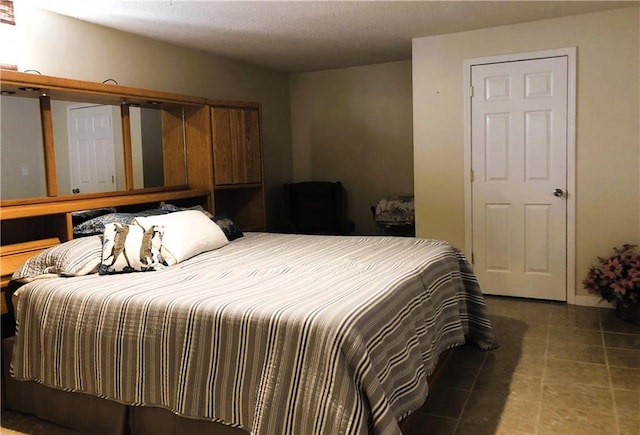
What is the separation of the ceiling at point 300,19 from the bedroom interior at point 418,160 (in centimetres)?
18

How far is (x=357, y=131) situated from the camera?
19.5ft

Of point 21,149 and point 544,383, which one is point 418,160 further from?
point 21,149

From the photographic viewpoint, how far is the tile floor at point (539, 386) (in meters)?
2.38

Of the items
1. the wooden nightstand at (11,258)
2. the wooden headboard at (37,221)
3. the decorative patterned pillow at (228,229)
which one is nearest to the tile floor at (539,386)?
the wooden nightstand at (11,258)

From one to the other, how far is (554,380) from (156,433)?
81.8 inches

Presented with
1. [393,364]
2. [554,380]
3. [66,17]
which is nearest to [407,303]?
[393,364]

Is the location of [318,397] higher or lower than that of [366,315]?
lower

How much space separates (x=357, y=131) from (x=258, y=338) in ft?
14.3

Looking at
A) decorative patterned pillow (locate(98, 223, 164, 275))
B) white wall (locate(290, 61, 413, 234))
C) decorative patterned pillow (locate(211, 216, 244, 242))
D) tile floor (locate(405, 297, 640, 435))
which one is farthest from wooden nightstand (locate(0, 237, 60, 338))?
white wall (locate(290, 61, 413, 234))

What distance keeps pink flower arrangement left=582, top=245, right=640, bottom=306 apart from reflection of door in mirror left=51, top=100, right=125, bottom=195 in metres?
3.61

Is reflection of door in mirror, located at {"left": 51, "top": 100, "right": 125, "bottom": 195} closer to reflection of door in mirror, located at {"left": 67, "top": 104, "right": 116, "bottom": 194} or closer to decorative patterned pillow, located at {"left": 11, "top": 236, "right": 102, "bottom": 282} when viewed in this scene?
reflection of door in mirror, located at {"left": 67, "top": 104, "right": 116, "bottom": 194}

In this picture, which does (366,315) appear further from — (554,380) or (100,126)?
(100,126)

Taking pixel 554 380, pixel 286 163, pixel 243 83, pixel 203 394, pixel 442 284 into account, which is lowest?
pixel 554 380

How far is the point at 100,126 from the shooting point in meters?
3.60
